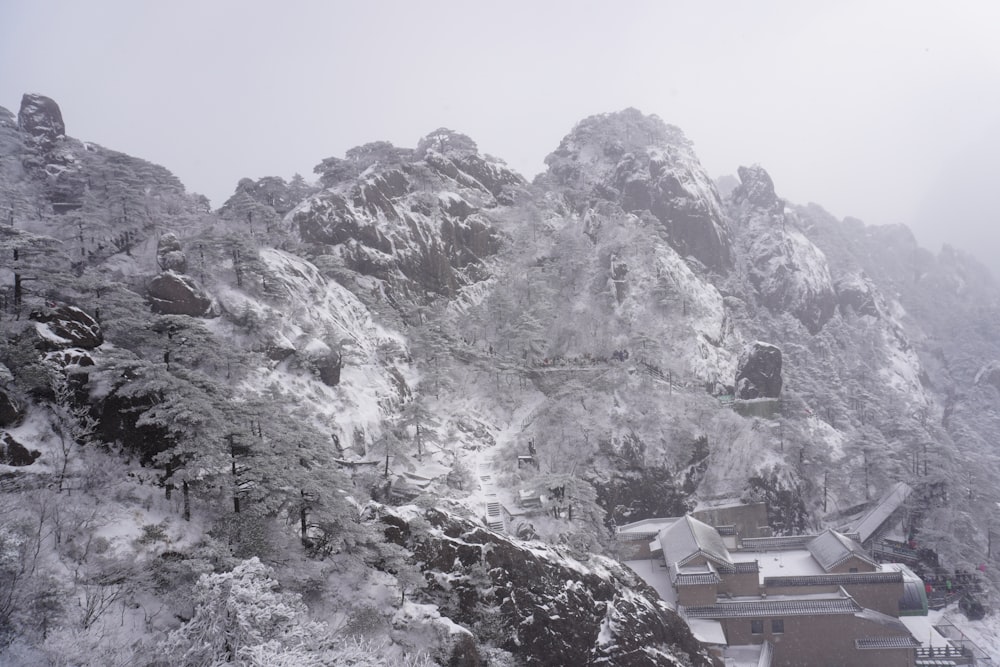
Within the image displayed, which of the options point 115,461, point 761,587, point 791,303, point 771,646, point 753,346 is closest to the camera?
point 115,461

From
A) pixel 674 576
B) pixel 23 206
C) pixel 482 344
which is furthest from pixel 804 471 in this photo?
pixel 23 206

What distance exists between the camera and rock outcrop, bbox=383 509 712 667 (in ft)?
70.9

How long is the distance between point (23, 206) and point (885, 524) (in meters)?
72.4

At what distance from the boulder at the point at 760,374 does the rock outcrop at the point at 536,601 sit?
27522 mm

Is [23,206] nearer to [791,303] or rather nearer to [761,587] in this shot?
[761,587]

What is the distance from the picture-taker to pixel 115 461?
1909 cm

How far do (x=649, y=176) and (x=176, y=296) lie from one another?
62427 mm

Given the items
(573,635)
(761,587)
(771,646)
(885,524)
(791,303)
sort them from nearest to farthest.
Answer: (573,635), (771,646), (761,587), (885,524), (791,303)

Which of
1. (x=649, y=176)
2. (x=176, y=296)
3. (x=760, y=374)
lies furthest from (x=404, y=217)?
(x=760, y=374)

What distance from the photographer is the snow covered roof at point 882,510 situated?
3909 cm

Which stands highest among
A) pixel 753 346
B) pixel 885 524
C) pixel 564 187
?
pixel 564 187

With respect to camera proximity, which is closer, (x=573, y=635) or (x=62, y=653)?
(x=62, y=653)

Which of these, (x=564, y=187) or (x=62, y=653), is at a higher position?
(x=564, y=187)

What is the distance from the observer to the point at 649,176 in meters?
73.1
